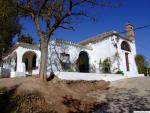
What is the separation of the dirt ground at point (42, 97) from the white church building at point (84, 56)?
9574 mm

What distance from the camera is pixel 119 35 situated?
3306 centimetres

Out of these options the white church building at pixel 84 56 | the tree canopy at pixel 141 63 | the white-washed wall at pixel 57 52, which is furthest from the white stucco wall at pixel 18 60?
the tree canopy at pixel 141 63

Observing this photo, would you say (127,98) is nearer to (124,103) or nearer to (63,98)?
(124,103)

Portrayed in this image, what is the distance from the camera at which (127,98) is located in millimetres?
16469

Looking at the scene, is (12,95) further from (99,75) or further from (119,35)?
(119,35)

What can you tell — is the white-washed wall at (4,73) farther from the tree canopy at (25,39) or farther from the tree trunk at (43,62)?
the tree canopy at (25,39)

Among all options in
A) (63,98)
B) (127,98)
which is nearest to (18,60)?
(63,98)

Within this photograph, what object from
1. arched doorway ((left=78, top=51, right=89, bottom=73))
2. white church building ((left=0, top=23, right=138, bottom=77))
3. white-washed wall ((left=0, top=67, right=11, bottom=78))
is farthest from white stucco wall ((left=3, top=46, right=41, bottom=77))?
arched doorway ((left=78, top=51, right=89, bottom=73))

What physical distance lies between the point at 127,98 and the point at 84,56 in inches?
657

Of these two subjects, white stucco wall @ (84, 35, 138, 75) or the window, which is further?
the window

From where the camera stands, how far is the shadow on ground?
13945mm

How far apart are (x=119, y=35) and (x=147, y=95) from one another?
17.5 meters

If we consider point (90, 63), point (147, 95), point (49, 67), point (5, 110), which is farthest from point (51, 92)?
point (90, 63)

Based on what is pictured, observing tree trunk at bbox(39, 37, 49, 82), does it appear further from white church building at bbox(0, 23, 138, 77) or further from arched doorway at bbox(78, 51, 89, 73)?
arched doorway at bbox(78, 51, 89, 73)
